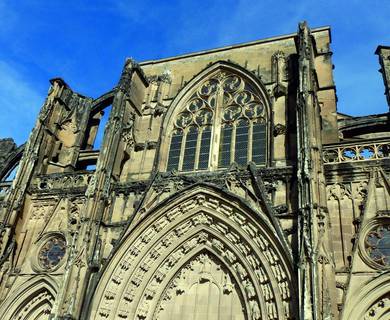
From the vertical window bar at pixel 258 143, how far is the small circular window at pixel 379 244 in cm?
362

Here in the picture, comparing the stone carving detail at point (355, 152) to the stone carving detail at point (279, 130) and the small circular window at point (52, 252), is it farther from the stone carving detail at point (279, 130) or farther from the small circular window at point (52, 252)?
the small circular window at point (52, 252)

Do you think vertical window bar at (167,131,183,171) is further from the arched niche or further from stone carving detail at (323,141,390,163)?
stone carving detail at (323,141,390,163)

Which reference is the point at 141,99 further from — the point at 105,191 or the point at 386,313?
the point at 386,313

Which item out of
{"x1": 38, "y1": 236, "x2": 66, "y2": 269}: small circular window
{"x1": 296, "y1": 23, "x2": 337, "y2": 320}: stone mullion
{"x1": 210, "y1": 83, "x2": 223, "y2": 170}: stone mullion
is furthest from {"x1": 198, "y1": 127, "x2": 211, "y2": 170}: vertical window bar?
{"x1": 38, "y1": 236, "x2": 66, "y2": 269}: small circular window

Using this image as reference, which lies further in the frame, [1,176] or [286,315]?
[1,176]

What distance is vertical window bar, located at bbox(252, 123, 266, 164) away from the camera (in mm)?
12544

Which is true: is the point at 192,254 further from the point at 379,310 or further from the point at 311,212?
the point at 379,310

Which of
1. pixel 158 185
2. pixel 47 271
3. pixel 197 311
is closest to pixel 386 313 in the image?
pixel 197 311

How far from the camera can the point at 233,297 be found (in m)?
10.4

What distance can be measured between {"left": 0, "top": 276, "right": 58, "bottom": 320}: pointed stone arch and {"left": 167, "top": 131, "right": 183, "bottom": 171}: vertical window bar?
4.54 m

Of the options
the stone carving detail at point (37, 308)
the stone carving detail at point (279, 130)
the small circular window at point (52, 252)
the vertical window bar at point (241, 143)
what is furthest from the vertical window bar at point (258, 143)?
the stone carving detail at point (37, 308)

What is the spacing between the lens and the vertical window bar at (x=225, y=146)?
42.3ft

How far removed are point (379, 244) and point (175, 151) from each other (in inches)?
251

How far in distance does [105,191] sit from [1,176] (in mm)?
5703
